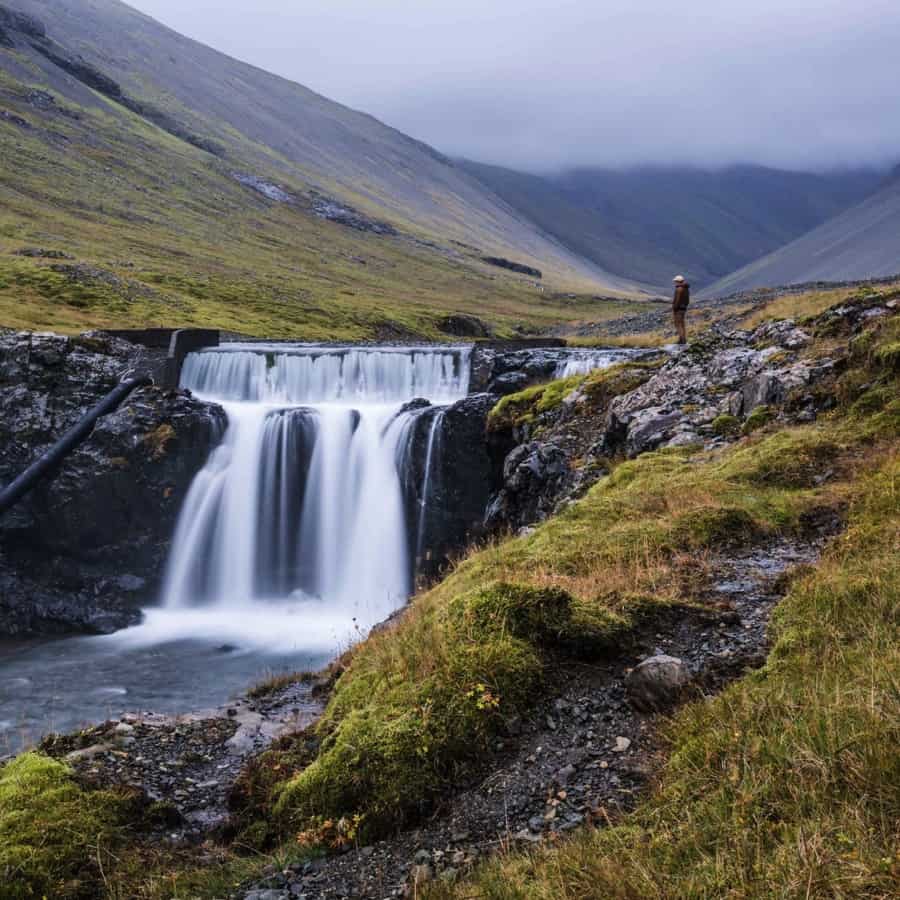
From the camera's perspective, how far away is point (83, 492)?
104ft

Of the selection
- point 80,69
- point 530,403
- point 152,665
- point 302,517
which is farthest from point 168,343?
point 80,69

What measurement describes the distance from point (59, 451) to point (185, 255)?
2899 inches

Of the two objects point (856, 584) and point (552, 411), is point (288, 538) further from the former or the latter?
point (856, 584)

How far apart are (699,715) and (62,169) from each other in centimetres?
13309

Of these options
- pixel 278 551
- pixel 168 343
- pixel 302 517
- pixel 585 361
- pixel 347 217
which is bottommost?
pixel 278 551

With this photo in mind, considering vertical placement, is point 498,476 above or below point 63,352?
below

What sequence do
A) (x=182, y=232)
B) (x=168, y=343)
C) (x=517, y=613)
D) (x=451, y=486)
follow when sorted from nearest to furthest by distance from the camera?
(x=517, y=613), (x=451, y=486), (x=168, y=343), (x=182, y=232)

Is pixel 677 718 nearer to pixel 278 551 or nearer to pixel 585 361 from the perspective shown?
pixel 278 551

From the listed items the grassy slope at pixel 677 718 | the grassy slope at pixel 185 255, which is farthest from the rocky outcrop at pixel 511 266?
the grassy slope at pixel 677 718

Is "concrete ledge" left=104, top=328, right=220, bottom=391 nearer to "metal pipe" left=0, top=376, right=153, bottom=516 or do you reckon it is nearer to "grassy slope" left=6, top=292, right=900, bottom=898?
"metal pipe" left=0, top=376, right=153, bottom=516

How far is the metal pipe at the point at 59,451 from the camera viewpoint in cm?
3083

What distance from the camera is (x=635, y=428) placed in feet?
53.7

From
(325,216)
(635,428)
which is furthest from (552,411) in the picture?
(325,216)

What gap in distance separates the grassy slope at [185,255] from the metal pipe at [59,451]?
14588 mm
